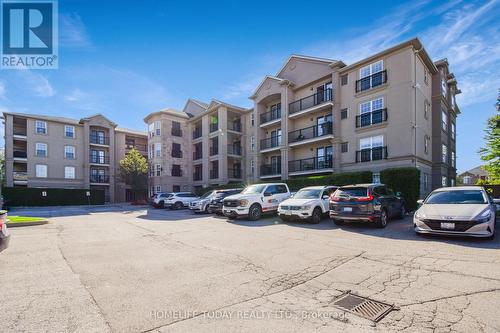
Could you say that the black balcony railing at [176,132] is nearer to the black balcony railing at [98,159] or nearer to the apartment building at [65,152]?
the apartment building at [65,152]

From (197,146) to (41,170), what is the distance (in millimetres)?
21393

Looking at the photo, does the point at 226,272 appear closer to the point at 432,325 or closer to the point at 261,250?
the point at 261,250

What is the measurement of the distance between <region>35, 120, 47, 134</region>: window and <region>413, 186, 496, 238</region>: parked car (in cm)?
4484

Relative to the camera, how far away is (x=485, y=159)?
2091 cm

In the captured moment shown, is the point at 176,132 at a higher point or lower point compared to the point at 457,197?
higher

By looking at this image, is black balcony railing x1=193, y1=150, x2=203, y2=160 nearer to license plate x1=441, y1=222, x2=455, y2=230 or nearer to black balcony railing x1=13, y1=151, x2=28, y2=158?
black balcony railing x1=13, y1=151, x2=28, y2=158

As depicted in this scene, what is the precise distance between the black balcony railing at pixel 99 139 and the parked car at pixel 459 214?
4353 centimetres

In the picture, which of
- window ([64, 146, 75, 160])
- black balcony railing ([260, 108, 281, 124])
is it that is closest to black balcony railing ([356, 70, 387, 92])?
black balcony railing ([260, 108, 281, 124])

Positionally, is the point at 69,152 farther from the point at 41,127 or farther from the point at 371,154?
the point at 371,154

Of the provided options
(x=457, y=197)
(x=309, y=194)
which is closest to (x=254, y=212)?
(x=309, y=194)

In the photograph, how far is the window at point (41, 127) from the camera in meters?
36.0

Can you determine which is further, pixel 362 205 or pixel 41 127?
pixel 41 127

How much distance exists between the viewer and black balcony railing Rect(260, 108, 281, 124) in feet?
94.5

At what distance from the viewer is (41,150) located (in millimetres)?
36156
